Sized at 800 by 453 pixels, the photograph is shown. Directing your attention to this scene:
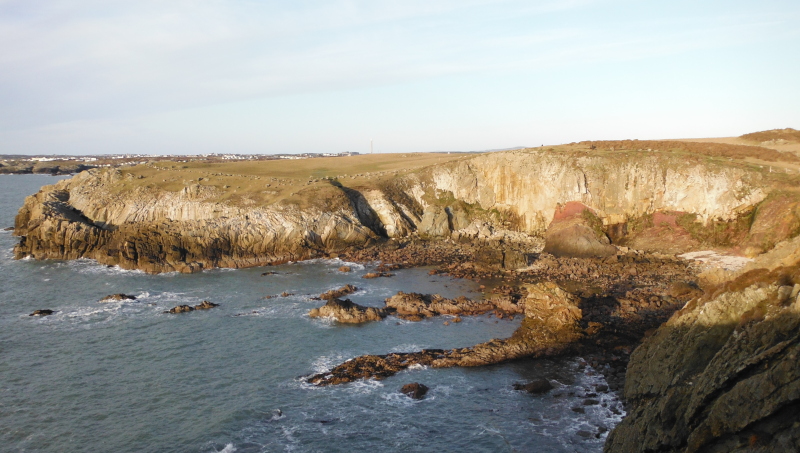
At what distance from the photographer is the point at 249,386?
28672mm

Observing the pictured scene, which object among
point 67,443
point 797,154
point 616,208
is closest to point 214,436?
point 67,443

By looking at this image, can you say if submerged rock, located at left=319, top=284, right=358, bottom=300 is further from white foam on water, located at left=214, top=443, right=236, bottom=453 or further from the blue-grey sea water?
white foam on water, located at left=214, top=443, right=236, bottom=453

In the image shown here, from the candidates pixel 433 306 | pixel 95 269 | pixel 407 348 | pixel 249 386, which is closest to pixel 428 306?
pixel 433 306

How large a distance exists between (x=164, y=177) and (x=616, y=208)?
59.6 m

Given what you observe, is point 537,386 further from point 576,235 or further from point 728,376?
point 576,235

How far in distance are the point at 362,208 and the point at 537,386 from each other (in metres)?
43.5

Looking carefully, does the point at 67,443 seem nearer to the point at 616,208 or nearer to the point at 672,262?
the point at 672,262

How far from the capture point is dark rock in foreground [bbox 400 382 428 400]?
89.2ft

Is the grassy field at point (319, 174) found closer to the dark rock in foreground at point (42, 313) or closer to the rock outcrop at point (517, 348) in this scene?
the dark rock in foreground at point (42, 313)

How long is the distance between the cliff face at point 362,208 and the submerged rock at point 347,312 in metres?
18.8

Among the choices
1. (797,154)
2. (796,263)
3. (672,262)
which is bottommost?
(672,262)

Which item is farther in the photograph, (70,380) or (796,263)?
(70,380)

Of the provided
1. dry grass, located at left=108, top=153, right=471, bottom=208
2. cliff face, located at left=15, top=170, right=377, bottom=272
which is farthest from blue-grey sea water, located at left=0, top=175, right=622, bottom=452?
dry grass, located at left=108, top=153, right=471, bottom=208

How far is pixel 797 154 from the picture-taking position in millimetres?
59844
